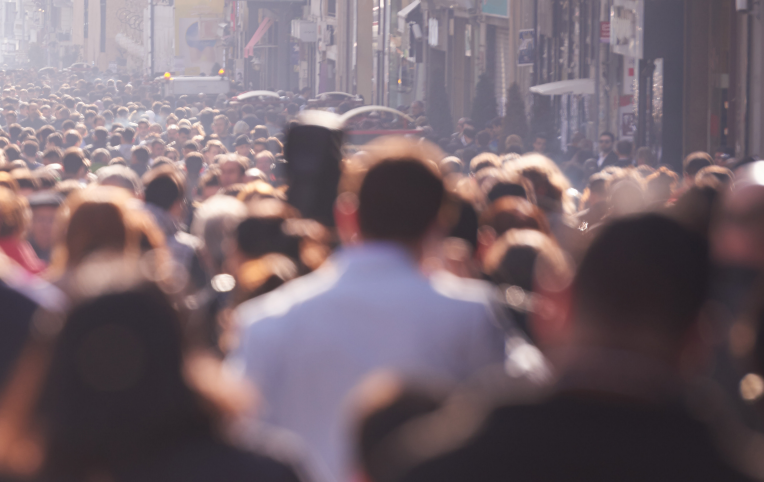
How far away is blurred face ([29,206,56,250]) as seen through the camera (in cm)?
676

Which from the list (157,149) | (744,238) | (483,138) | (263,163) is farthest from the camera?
(483,138)

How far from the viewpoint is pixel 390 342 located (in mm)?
3104

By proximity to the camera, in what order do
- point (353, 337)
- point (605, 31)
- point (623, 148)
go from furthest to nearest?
point (605, 31) → point (623, 148) → point (353, 337)

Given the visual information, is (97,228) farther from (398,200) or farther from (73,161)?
(73,161)

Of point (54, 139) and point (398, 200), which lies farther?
point (54, 139)

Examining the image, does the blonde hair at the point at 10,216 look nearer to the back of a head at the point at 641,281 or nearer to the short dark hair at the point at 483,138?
the back of a head at the point at 641,281

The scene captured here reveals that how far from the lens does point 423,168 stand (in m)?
3.25

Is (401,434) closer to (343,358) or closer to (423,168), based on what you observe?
(343,358)

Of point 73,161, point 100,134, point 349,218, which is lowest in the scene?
point 349,218

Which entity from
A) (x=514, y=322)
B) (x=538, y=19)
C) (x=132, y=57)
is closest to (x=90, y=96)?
(x=538, y=19)

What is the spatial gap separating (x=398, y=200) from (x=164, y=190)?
379 cm

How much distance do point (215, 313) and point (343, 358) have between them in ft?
4.67

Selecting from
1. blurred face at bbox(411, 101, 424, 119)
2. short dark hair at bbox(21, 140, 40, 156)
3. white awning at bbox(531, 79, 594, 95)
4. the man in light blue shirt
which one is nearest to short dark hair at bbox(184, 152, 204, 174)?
short dark hair at bbox(21, 140, 40, 156)

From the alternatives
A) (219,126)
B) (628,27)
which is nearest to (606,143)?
(628,27)
